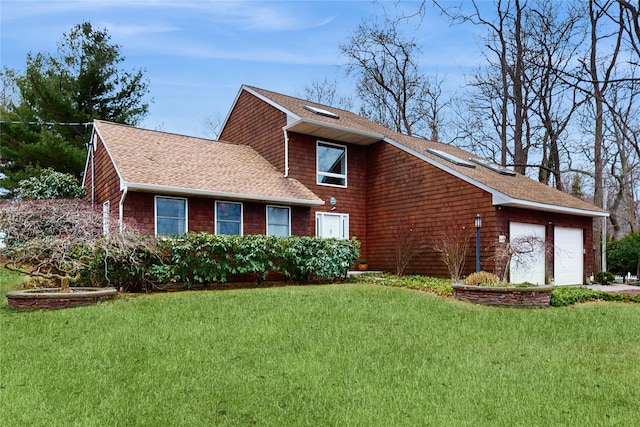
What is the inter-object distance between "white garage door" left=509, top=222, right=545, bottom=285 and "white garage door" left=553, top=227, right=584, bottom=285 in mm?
1047

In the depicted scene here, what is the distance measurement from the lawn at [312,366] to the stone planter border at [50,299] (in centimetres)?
30

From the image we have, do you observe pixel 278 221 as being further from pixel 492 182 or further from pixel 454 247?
pixel 492 182


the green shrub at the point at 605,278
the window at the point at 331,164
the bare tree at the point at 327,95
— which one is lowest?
the green shrub at the point at 605,278

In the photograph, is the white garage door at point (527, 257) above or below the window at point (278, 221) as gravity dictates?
below

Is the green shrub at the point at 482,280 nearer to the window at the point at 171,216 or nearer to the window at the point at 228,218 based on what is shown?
the window at the point at 228,218

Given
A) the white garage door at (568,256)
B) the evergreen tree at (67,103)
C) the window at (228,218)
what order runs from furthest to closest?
1. the evergreen tree at (67,103)
2. the white garage door at (568,256)
3. the window at (228,218)

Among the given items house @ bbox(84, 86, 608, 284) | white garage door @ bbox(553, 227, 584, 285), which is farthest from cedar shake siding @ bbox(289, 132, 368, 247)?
white garage door @ bbox(553, 227, 584, 285)

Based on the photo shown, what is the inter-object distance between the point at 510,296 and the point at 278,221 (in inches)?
282

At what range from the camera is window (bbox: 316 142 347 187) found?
621 inches

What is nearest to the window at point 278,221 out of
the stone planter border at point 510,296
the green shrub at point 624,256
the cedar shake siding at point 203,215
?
the cedar shake siding at point 203,215

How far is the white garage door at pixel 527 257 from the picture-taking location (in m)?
12.4

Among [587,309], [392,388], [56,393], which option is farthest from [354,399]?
[587,309]

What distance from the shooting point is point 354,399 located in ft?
13.7

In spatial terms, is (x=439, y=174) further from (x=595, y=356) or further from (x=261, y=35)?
(x=595, y=356)
